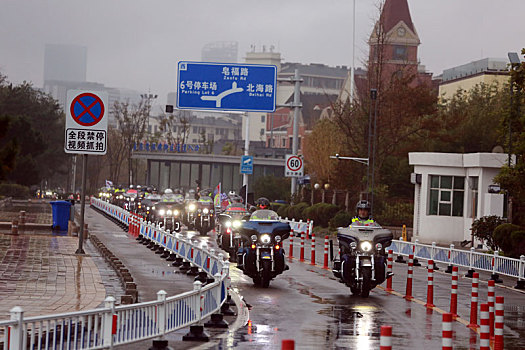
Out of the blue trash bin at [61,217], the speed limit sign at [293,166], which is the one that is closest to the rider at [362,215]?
the blue trash bin at [61,217]

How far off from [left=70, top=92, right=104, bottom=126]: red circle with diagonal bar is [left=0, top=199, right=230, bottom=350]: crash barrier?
9.13 m

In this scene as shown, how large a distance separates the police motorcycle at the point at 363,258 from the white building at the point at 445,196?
2705 cm

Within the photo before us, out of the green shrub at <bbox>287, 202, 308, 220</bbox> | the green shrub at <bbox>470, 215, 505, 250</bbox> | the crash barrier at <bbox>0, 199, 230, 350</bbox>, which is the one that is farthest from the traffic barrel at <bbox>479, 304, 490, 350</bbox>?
the green shrub at <bbox>287, 202, 308, 220</bbox>

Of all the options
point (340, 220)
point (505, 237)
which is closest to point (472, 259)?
point (505, 237)

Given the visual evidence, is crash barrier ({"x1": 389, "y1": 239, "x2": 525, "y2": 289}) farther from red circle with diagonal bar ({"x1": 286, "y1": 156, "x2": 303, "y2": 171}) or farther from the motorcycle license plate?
red circle with diagonal bar ({"x1": 286, "y1": 156, "x2": 303, "y2": 171})

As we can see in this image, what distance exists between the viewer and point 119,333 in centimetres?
1194

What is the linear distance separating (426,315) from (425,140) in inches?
2127

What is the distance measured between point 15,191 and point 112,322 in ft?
260

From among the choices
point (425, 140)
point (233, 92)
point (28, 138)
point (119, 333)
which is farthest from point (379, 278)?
point (28, 138)

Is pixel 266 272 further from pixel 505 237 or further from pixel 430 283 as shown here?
pixel 505 237

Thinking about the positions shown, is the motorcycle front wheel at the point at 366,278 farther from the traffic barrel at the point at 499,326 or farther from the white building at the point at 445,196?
the white building at the point at 445,196

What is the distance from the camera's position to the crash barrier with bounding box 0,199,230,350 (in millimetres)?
9875

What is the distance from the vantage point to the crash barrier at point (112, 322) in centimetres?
988

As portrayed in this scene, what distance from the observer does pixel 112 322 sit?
11547 mm
